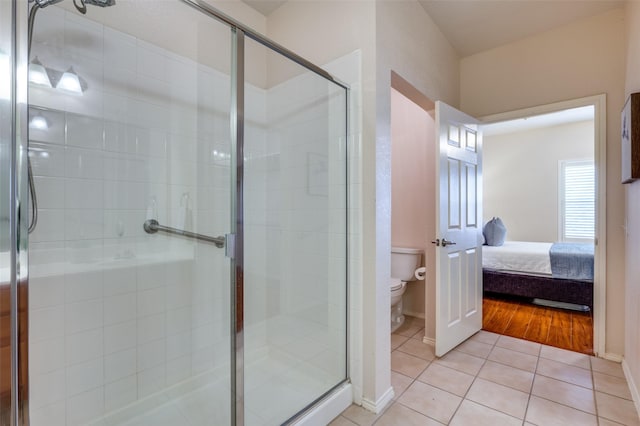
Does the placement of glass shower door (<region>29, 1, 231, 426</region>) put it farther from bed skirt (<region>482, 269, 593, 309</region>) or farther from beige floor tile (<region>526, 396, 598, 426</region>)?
bed skirt (<region>482, 269, 593, 309</region>)

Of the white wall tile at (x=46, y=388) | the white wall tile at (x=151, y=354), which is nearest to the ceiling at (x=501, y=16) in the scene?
the white wall tile at (x=151, y=354)

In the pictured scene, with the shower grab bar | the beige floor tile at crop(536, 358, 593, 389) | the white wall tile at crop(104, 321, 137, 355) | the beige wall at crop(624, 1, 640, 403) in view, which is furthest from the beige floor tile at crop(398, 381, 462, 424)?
the white wall tile at crop(104, 321, 137, 355)

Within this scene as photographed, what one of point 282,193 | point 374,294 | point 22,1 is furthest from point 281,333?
point 22,1

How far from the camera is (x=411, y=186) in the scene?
3020 millimetres

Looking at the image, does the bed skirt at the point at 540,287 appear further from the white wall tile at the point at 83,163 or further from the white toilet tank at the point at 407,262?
the white wall tile at the point at 83,163

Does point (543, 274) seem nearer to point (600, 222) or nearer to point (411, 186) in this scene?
point (600, 222)

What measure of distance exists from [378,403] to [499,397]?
74cm

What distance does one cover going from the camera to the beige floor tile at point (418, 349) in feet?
7.52

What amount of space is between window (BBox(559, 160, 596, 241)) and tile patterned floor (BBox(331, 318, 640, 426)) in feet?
11.3

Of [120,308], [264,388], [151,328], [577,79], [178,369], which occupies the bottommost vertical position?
[264,388]

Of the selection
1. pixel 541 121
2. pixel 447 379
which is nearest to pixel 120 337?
pixel 447 379

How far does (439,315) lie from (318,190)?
1.29 m

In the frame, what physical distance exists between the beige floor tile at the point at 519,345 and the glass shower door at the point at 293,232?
1.56 metres

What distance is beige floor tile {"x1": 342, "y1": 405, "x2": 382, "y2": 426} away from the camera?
1587 mm
